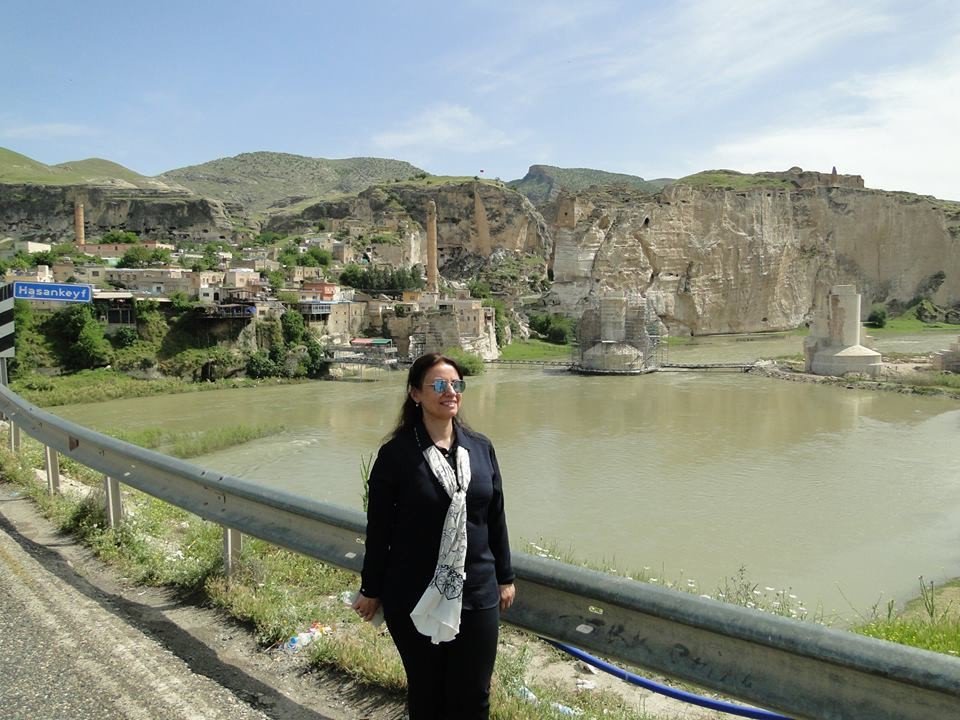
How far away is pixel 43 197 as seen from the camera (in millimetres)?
69438

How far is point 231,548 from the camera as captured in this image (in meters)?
3.21

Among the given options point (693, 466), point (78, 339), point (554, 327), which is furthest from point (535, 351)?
point (693, 466)

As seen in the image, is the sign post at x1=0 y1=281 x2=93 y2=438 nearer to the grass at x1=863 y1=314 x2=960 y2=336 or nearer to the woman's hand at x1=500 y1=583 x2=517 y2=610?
the woman's hand at x1=500 y1=583 x2=517 y2=610

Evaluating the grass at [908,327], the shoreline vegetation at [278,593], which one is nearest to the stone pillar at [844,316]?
the grass at [908,327]

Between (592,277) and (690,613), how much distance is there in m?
48.2

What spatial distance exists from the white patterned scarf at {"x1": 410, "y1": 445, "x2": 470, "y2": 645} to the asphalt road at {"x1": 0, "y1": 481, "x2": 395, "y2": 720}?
0.60 metres

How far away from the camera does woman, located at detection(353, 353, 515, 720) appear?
186cm

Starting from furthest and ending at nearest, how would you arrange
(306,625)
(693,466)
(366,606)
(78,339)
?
(78,339) < (693,466) < (306,625) < (366,606)

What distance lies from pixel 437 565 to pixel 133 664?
4.35 feet

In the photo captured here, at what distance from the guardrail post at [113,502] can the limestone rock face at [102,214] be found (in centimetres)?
6935

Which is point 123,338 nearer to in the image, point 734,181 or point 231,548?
point 231,548

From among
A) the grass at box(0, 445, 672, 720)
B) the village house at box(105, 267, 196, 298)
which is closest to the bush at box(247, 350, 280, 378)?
the village house at box(105, 267, 196, 298)

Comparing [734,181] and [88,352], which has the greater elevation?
[734,181]

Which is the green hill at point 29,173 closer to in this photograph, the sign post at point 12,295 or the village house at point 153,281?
the village house at point 153,281
